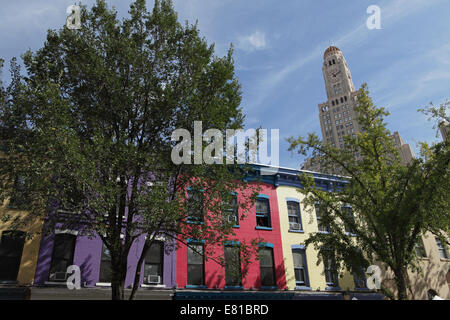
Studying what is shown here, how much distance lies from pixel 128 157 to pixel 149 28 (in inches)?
248

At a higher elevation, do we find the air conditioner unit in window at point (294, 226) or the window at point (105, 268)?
the air conditioner unit in window at point (294, 226)

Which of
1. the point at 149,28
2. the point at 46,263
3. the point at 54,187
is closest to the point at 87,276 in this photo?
the point at 46,263

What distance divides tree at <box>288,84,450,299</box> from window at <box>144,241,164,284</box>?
8.28 metres

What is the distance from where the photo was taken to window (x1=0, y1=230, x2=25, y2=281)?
14.8m

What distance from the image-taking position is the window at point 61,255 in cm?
1536

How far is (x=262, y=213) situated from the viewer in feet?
71.5

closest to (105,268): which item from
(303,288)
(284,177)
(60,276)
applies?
(60,276)

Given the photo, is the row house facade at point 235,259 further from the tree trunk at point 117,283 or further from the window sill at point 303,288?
the tree trunk at point 117,283

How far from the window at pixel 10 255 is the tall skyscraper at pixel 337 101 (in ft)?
449

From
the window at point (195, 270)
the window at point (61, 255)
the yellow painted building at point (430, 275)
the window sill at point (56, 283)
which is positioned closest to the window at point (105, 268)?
the window at point (61, 255)

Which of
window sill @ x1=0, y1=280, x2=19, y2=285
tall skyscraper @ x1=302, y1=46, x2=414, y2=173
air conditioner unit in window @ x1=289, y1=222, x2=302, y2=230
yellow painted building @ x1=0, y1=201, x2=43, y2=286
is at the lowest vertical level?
window sill @ x1=0, y1=280, x2=19, y2=285

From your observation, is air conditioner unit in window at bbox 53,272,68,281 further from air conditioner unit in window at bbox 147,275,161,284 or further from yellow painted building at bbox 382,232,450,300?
yellow painted building at bbox 382,232,450,300

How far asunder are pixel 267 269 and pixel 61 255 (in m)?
11.7

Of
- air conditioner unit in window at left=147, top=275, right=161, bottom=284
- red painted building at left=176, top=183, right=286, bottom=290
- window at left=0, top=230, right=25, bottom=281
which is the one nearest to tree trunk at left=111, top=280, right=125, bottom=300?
air conditioner unit in window at left=147, top=275, right=161, bottom=284
